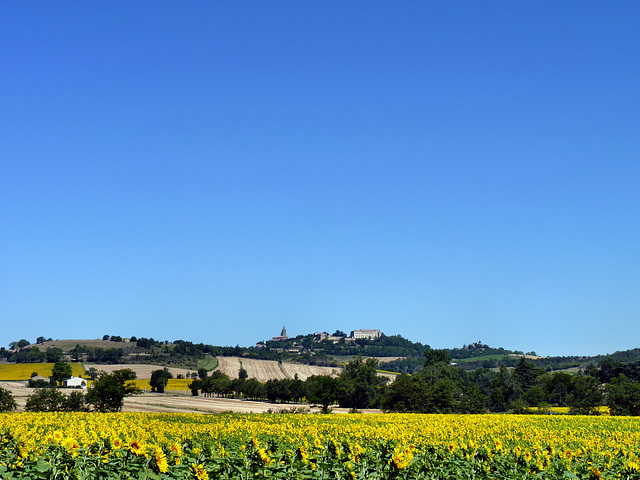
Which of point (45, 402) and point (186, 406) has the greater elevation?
point (45, 402)

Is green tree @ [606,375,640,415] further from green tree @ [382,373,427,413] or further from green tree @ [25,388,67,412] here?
green tree @ [25,388,67,412]

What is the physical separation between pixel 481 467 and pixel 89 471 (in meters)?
7.35

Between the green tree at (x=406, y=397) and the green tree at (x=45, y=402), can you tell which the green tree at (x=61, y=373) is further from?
the green tree at (x=406, y=397)

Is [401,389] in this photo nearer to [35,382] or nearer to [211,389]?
[211,389]

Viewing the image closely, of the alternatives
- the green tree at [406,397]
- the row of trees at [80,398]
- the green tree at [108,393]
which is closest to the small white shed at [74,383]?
the row of trees at [80,398]

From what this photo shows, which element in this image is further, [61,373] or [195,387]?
[61,373]

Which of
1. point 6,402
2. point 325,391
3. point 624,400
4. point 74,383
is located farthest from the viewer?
point 74,383

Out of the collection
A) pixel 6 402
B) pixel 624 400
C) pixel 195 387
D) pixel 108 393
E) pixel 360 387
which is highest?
pixel 108 393

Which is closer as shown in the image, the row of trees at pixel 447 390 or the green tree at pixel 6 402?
the green tree at pixel 6 402

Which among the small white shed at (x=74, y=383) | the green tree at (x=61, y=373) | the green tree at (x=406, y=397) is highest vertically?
the green tree at (x=406, y=397)

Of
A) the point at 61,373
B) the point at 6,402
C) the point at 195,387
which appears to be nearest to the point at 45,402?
the point at 6,402

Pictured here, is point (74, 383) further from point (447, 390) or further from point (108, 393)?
point (447, 390)

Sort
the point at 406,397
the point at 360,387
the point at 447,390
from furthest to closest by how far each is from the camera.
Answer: the point at 360,387
the point at 447,390
the point at 406,397

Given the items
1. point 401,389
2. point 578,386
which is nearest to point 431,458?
point 401,389
